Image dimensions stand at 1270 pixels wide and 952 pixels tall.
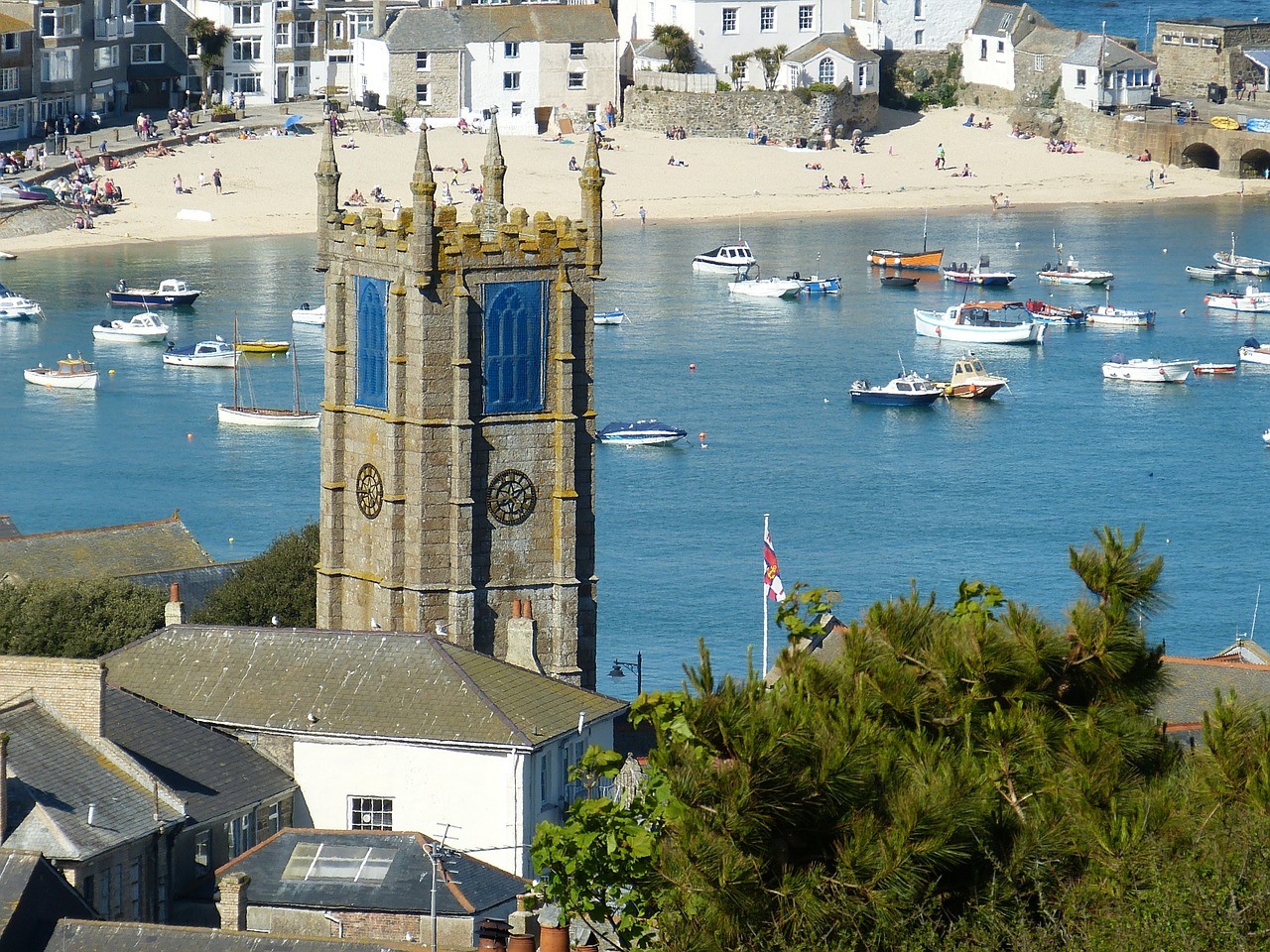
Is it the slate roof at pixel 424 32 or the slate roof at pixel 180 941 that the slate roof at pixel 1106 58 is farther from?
the slate roof at pixel 180 941

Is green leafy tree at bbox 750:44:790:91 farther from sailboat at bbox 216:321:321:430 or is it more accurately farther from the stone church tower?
the stone church tower

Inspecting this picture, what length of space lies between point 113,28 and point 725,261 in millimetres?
40840

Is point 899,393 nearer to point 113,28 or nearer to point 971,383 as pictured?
point 971,383

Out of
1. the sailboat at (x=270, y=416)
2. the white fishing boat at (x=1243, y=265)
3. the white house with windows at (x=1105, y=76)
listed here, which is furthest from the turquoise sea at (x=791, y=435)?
the white house with windows at (x=1105, y=76)

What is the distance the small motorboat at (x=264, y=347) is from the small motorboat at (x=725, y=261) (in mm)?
27664

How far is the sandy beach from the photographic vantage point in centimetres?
14738

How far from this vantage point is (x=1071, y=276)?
474 ft

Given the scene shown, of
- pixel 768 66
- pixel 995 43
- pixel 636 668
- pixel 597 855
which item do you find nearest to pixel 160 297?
pixel 768 66

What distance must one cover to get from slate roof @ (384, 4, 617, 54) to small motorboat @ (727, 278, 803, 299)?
95.5 feet

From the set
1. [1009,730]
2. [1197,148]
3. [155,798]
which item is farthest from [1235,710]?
[1197,148]

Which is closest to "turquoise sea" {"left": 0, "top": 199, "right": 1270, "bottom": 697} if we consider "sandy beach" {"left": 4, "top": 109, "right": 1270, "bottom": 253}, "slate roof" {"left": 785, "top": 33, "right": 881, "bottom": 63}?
"sandy beach" {"left": 4, "top": 109, "right": 1270, "bottom": 253}

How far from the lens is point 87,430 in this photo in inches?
4459

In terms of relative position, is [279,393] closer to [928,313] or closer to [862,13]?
[928,313]

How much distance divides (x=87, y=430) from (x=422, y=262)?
68236 mm
